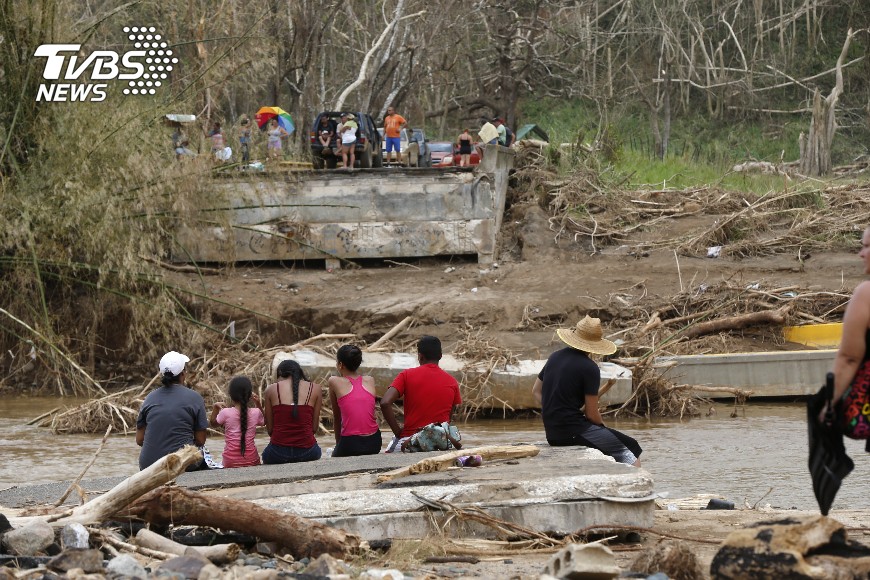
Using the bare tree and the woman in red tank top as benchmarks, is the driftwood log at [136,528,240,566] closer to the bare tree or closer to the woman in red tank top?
the woman in red tank top

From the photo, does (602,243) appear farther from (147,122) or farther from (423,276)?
(147,122)

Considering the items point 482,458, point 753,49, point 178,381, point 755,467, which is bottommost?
point 755,467

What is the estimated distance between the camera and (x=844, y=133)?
3484 cm

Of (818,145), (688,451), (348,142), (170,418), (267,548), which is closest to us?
(267,548)

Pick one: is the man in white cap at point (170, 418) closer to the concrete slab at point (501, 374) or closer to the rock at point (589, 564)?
the rock at point (589, 564)

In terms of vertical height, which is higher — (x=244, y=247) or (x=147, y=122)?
(x=147, y=122)

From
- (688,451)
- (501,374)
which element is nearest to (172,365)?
(688,451)

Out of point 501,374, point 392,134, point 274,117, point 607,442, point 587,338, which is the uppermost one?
point 274,117

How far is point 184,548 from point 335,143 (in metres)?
17.0

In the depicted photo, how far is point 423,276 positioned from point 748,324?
6109 millimetres

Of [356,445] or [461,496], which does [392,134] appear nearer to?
[356,445]

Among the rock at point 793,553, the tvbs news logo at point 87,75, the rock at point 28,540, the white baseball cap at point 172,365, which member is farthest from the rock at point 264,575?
the tvbs news logo at point 87,75

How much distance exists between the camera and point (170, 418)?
7609 mm

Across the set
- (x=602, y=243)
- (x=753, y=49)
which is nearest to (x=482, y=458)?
(x=602, y=243)
